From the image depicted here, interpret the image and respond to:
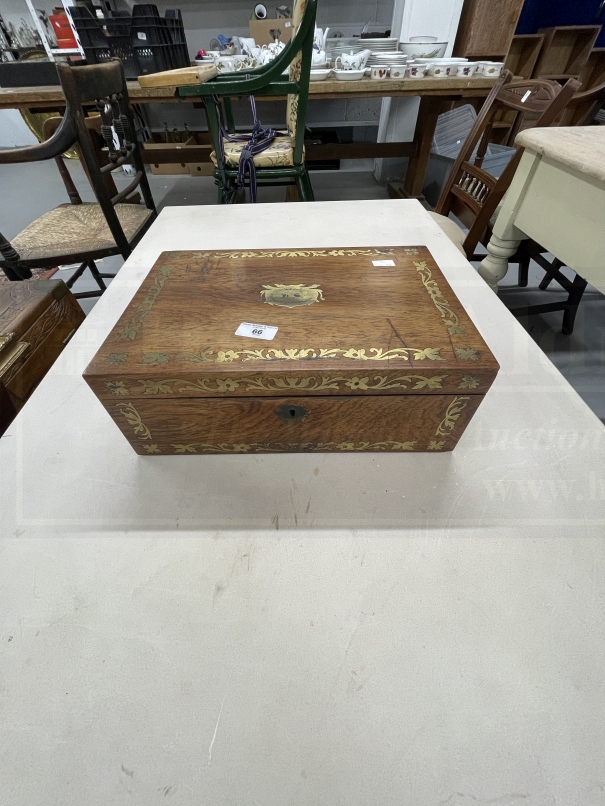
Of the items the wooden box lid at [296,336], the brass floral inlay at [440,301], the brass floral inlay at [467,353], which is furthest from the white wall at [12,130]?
the brass floral inlay at [467,353]

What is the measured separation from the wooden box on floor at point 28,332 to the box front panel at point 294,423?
423mm

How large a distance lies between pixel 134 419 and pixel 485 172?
4.45 feet

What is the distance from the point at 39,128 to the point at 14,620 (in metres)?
4.38

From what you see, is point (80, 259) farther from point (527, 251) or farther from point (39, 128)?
point (39, 128)

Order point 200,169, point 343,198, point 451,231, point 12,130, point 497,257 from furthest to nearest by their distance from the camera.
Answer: point 12,130 → point 200,169 → point 343,198 → point 451,231 → point 497,257

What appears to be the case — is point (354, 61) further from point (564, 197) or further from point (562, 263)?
point (564, 197)

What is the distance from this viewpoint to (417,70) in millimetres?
1845

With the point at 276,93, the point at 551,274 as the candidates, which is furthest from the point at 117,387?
the point at 276,93

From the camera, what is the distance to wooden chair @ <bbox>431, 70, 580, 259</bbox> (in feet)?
3.45

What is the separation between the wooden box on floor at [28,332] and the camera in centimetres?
78

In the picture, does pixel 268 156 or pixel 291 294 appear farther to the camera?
pixel 268 156

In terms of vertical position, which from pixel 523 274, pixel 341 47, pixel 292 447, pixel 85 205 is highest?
pixel 341 47

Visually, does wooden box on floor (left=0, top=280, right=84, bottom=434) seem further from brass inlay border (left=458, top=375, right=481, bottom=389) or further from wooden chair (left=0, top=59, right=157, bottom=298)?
brass inlay border (left=458, top=375, right=481, bottom=389)

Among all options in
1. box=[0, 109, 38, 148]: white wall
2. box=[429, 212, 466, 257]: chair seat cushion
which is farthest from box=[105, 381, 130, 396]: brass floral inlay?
box=[0, 109, 38, 148]: white wall
